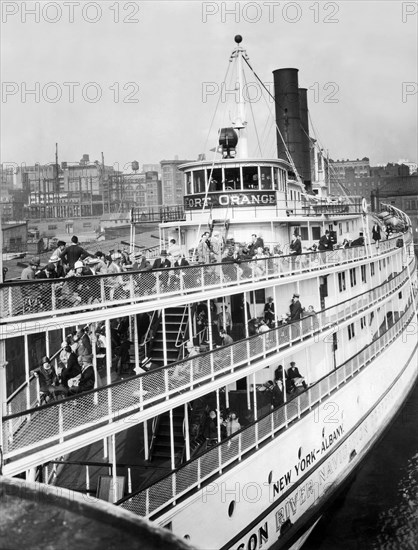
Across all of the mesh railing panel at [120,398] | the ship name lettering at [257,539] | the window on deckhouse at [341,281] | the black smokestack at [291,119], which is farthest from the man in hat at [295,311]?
the black smokestack at [291,119]

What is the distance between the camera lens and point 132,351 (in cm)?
1638

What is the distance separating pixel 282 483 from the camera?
14148mm

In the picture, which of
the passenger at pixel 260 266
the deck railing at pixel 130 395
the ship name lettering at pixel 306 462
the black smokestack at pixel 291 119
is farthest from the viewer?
the black smokestack at pixel 291 119

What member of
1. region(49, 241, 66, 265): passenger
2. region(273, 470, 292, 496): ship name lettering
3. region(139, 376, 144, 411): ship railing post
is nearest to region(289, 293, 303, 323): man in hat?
region(273, 470, 292, 496): ship name lettering

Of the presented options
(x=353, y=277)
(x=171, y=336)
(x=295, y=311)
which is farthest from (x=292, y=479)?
(x=353, y=277)

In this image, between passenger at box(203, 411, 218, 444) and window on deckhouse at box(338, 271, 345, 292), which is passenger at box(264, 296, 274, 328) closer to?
passenger at box(203, 411, 218, 444)

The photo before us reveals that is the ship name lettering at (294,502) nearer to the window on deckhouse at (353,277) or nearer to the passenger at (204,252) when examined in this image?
the passenger at (204,252)

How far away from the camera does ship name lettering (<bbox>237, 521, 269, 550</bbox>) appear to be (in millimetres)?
12527

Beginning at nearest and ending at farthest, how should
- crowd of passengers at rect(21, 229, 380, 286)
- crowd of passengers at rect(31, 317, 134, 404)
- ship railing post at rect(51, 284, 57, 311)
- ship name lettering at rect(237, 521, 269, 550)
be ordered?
ship railing post at rect(51, 284, 57, 311) → crowd of passengers at rect(31, 317, 134, 404) → crowd of passengers at rect(21, 229, 380, 286) → ship name lettering at rect(237, 521, 269, 550)

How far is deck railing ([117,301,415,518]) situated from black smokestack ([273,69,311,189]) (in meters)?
17.5

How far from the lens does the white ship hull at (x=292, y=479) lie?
11.6 meters

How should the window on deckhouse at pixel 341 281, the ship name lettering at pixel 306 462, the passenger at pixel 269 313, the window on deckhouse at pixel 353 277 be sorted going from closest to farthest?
1. the ship name lettering at pixel 306 462
2. the passenger at pixel 269 313
3. the window on deckhouse at pixel 341 281
4. the window on deckhouse at pixel 353 277

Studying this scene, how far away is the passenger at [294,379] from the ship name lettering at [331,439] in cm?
176

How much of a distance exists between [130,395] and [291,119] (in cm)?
2661
